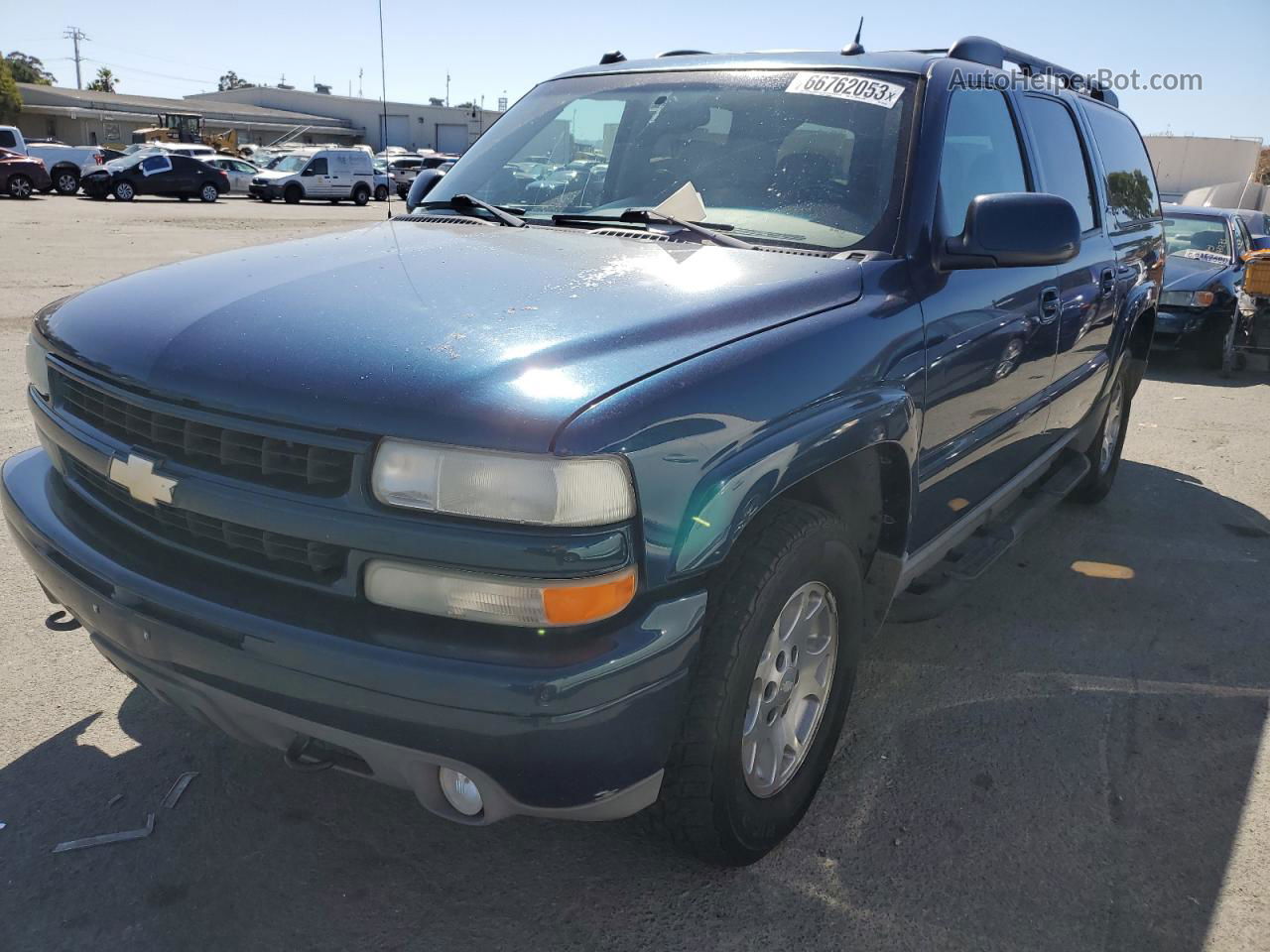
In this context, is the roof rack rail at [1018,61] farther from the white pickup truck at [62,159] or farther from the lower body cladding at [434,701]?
the white pickup truck at [62,159]

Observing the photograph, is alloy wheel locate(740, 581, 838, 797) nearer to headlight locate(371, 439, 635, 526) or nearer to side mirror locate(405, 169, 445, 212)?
headlight locate(371, 439, 635, 526)

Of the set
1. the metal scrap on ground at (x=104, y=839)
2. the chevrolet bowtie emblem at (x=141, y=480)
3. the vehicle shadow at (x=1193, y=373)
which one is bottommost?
the vehicle shadow at (x=1193, y=373)

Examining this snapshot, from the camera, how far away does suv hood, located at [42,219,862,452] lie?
1.90 metres

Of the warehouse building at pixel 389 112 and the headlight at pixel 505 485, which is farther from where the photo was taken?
the warehouse building at pixel 389 112

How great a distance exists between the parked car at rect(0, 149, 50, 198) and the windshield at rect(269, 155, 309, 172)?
23.5 ft

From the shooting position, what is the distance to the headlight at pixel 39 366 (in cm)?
268

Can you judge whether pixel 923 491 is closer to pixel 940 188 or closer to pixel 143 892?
pixel 940 188

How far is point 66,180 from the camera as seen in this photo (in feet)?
99.2

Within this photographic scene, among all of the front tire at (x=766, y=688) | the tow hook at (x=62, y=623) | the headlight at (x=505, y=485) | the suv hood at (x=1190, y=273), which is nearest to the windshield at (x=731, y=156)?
the front tire at (x=766, y=688)

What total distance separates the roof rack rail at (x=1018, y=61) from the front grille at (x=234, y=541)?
2700 mm

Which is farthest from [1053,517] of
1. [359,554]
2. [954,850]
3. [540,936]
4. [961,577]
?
[359,554]

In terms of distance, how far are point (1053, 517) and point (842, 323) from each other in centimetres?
354

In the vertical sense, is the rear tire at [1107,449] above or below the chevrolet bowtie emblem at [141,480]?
below

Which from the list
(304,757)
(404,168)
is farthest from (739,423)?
(404,168)
